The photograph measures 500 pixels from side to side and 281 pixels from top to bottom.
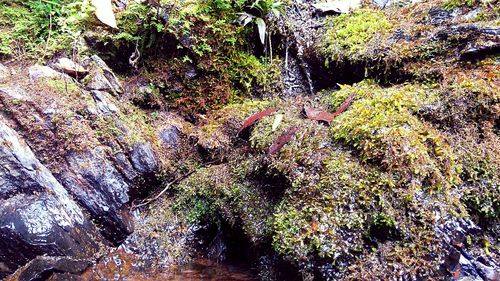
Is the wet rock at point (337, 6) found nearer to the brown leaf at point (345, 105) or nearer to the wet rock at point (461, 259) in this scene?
the brown leaf at point (345, 105)

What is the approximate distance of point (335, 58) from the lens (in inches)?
165

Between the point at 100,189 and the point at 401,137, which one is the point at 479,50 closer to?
the point at 401,137

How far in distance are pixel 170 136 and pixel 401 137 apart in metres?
2.62

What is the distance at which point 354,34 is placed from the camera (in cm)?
422

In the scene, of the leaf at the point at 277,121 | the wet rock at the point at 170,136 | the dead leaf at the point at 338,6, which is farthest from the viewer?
the dead leaf at the point at 338,6

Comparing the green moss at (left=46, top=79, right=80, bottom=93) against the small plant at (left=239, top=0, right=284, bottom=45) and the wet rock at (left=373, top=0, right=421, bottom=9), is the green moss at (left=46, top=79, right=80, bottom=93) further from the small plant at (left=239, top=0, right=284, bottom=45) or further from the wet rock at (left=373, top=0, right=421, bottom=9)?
the wet rock at (left=373, top=0, right=421, bottom=9)

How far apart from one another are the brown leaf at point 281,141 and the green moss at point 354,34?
1.33m

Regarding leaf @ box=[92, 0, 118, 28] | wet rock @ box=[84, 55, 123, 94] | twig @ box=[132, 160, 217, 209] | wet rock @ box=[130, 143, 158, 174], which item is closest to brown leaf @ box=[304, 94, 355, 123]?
twig @ box=[132, 160, 217, 209]

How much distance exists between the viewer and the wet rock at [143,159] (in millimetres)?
3746

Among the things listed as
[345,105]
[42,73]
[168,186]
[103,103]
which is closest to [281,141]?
[345,105]

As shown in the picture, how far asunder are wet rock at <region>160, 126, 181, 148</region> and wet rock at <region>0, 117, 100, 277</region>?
49.9 inches

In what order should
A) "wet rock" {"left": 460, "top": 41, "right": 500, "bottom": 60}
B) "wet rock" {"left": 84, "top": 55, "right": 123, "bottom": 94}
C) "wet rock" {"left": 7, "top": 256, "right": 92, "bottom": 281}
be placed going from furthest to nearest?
"wet rock" {"left": 84, "top": 55, "right": 123, "bottom": 94} < "wet rock" {"left": 460, "top": 41, "right": 500, "bottom": 60} < "wet rock" {"left": 7, "top": 256, "right": 92, "bottom": 281}

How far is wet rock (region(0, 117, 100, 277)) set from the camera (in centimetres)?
270

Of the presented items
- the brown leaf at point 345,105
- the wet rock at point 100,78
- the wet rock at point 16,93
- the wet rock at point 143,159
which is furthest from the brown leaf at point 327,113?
the wet rock at point 16,93
